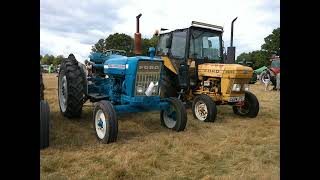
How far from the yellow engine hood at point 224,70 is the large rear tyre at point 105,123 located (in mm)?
3259

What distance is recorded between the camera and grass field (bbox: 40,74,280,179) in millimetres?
3852

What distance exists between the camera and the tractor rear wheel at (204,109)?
6977 mm

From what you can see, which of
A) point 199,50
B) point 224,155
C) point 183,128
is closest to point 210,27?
point 199,50

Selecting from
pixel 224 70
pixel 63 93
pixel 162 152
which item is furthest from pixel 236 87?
pixel 63 93

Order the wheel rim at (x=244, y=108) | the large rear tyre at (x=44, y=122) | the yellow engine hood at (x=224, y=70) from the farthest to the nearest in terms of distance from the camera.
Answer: the wheel rim at (x=244, y=108), the yellow engine hood at (x=224, y=70), the large rear tyre at (x=44, y=122)

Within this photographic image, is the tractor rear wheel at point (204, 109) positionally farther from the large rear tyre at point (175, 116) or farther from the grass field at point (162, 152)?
the large rear tyre at point (175, 116)

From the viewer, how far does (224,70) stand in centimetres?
755

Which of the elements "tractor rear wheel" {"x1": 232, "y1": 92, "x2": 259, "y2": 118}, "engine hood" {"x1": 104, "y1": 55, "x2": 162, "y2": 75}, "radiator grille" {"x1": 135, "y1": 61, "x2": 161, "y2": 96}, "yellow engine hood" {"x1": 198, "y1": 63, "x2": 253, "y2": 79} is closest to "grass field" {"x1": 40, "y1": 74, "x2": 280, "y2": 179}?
"radiator grille" {"x1": 135, "y1": 61, "x2": 161, "y2": 96}

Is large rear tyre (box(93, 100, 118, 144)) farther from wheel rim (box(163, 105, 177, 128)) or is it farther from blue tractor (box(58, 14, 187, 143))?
wheel rim (box(163, 105, 177, 128))

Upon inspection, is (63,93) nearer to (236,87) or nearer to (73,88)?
(73,88)

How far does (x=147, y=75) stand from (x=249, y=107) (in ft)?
11.0

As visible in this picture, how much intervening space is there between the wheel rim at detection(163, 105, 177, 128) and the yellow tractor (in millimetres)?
1148

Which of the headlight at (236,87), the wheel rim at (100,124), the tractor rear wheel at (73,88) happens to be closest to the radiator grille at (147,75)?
the wheel rim at (100,124)
